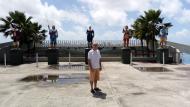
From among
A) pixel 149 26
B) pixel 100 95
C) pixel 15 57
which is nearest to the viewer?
pixel 100 95

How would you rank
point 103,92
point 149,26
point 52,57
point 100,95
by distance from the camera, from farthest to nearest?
point 149,26
point 52,57
point 103,92
point 100,95

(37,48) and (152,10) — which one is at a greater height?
(152,10)

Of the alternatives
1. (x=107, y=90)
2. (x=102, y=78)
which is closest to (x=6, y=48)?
(x=102, y=78)

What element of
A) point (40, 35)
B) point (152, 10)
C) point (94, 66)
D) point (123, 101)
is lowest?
point (123, 101)

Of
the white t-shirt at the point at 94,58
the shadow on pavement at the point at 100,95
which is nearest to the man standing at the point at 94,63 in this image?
the white t-shirt at the point at 94,58

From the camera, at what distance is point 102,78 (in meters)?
16.6

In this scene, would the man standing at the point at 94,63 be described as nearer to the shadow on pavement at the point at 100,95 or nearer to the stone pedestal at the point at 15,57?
the shadow on pavement at the point at 100,95

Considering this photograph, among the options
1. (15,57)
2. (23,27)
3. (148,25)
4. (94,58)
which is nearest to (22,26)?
(23,27)

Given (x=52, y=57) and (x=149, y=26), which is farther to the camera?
(x=149, y=26)

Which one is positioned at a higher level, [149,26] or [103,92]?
[149,26]

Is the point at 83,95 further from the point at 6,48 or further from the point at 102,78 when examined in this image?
the point at 6,48

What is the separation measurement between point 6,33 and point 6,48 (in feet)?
6.28

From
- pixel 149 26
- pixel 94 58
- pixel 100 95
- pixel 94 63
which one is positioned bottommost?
pixel 100 95

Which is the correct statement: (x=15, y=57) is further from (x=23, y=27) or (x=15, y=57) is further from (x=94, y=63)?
(x=94, y=63)
